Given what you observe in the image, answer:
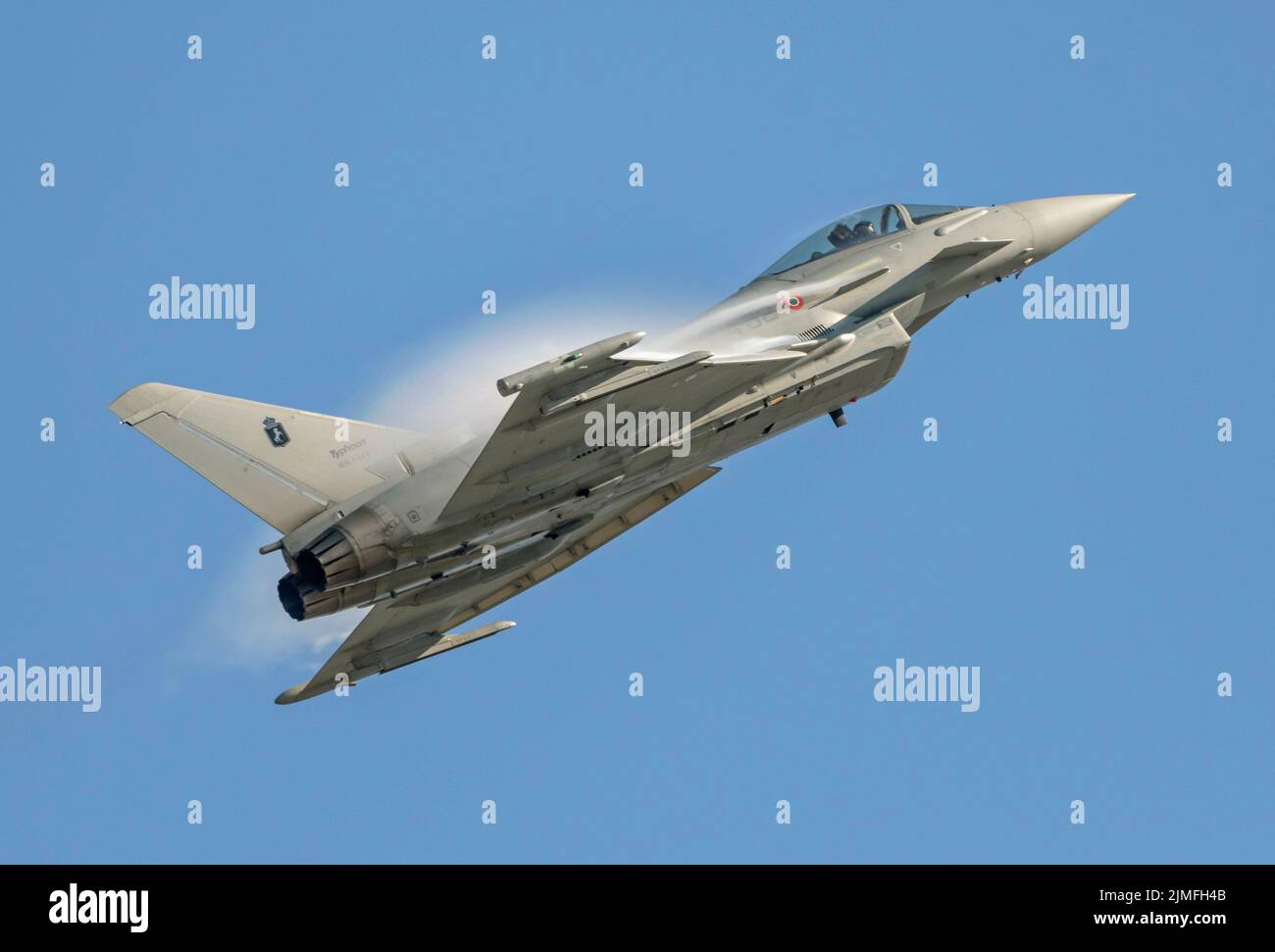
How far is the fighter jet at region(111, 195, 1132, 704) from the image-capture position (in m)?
21.0

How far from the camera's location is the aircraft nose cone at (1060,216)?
2497 centimetres

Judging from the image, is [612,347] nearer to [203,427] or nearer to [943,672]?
[203,427]

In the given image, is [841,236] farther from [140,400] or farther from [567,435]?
[140,400]

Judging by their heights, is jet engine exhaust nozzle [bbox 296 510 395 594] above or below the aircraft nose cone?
below

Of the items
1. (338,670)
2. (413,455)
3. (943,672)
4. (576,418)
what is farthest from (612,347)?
(943,672)

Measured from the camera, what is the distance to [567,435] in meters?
21.1

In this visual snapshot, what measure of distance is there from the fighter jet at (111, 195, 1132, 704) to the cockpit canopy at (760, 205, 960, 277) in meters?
0.03

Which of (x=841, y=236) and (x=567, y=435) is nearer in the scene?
(x=567, y=435)

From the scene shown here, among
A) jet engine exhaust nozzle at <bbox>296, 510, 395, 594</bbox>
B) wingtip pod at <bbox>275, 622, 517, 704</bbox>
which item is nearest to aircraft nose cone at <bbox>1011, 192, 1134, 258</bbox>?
wingtip pod at <bbox>275, 622, 517, 704</bbox>

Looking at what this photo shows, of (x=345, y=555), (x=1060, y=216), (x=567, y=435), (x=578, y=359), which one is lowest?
(x=345, y=555)

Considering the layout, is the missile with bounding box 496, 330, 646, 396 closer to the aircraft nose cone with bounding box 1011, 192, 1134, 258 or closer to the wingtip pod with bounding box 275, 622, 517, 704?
the wingtip pod with bounding box 275, 622, 517, 704

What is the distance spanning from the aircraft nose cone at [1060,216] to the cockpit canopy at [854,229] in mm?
987

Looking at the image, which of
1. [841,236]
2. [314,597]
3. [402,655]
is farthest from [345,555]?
[841,236]

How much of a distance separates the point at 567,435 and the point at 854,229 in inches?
214
